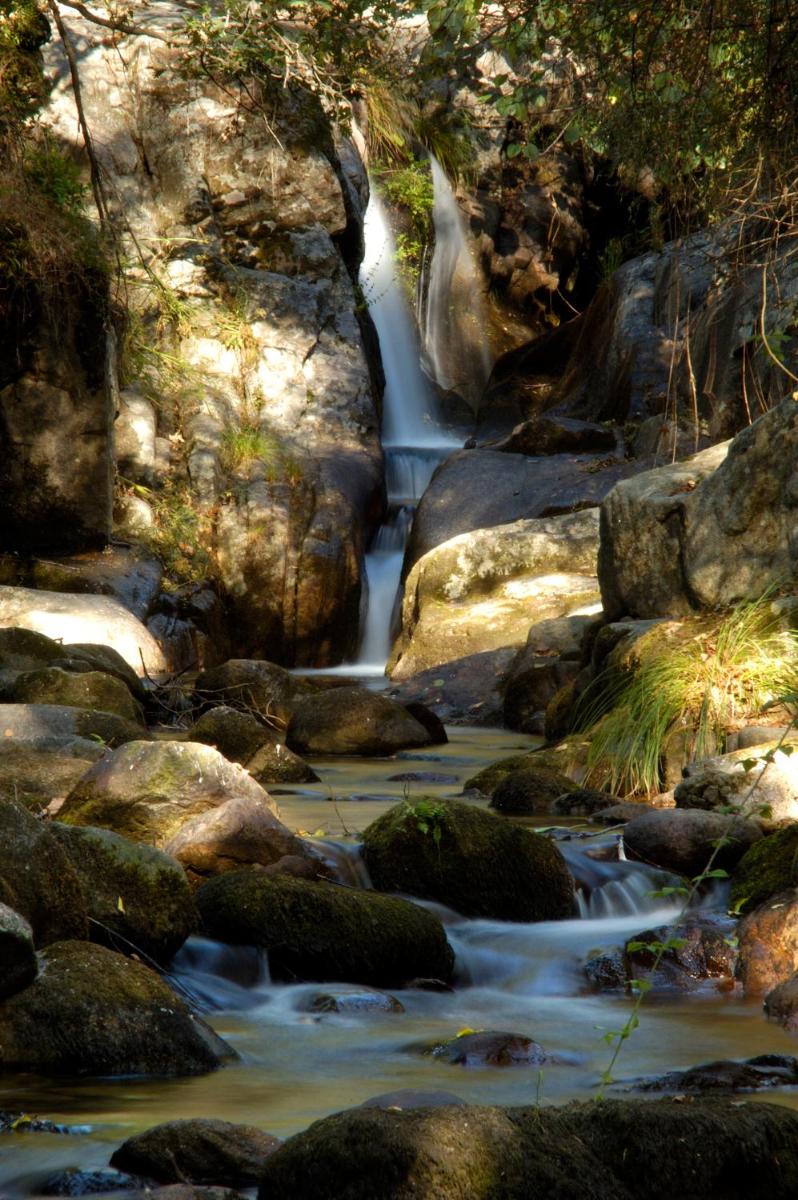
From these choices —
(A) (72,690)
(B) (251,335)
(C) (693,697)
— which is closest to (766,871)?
(C) (693,697)

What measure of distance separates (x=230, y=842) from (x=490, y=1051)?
1651mm

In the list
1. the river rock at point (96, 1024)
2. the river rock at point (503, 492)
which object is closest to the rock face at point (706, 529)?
the river rock at point (503, 492)

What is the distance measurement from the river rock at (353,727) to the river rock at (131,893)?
465 centimetres

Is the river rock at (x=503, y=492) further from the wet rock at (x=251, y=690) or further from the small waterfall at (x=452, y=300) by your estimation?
the small waterfall at (x=452, y=300)

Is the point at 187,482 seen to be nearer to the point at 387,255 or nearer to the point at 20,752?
the point at 387,255

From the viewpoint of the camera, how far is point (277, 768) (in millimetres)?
7488

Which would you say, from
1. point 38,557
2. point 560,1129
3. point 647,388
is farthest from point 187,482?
point 560,1129

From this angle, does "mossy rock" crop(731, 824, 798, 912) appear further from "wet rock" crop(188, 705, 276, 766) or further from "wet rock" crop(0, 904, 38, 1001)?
"wet rock" crop(188, 705, 276, 766)

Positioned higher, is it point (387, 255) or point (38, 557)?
point (387, 255)

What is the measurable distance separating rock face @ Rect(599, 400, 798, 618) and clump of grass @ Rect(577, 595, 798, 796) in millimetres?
571

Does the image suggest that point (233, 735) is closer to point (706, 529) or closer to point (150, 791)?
point (150, 791)

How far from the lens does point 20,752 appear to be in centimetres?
604

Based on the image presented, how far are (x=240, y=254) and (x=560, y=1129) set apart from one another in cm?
1535

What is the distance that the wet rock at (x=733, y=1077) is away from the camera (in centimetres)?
315
